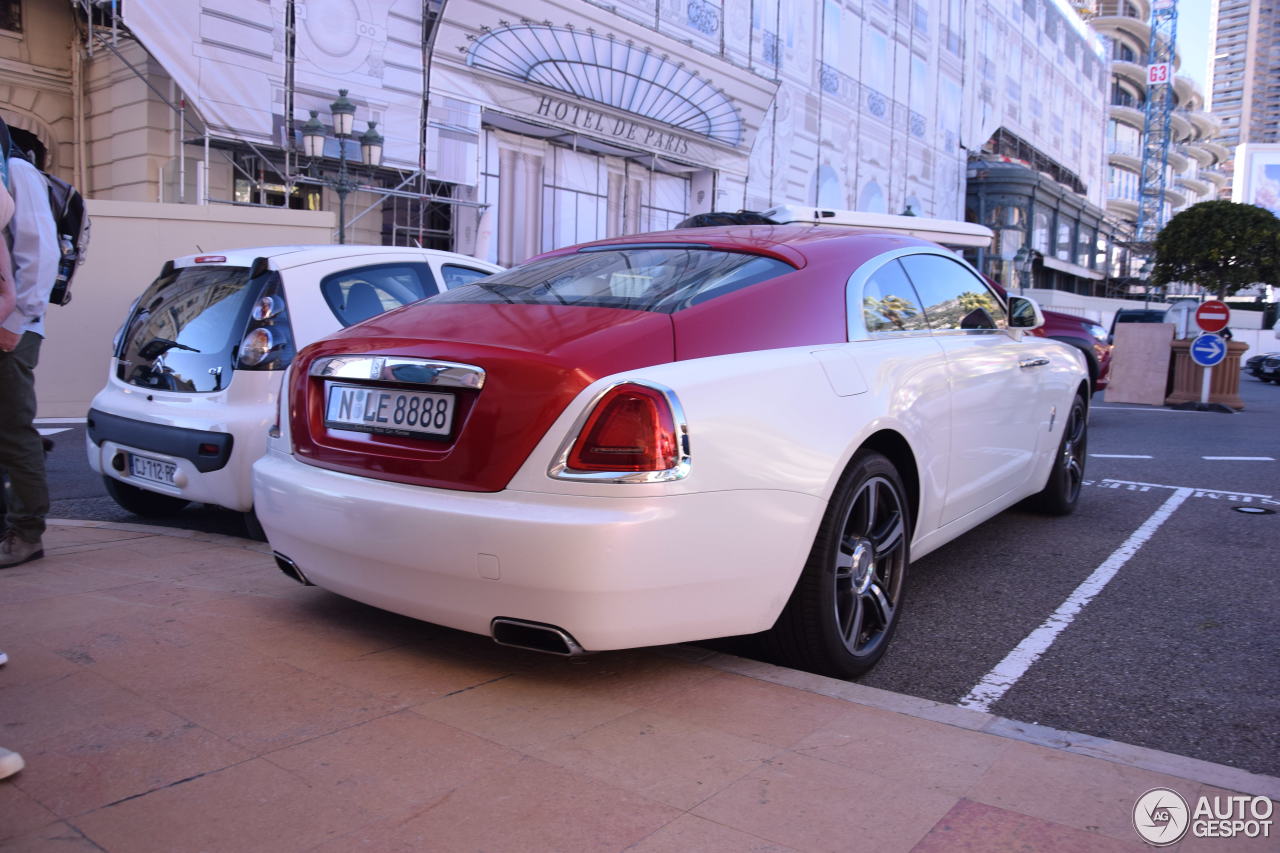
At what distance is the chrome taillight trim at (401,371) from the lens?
273 centimetres

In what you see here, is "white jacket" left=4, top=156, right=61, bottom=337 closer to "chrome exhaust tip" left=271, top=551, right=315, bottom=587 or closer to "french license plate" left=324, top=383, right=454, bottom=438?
"chrome exhaust tip" left=271, top=551, right=315, bottom=587

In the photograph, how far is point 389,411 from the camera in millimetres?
2893

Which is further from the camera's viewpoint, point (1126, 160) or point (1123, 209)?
point (1126, 160)

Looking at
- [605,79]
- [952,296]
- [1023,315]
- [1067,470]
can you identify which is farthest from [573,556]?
[605,79]

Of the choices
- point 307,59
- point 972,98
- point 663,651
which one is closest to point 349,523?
point 663,651

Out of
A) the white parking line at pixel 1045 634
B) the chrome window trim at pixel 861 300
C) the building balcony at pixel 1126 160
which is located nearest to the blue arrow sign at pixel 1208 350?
the white parking line at pixel 1045 634

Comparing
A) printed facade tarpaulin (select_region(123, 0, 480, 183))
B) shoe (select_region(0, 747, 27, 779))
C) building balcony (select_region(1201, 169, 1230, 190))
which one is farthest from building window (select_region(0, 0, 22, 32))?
building balcony (select_region(1201, 169, 1230, 190))

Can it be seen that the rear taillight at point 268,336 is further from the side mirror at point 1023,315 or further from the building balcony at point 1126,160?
the building balcony at point 1126,160

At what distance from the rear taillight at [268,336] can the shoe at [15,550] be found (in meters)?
1.06

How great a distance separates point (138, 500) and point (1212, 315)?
14.6 m

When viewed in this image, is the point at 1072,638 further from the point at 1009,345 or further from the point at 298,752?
the point at 298,752

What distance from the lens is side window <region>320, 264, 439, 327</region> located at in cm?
476

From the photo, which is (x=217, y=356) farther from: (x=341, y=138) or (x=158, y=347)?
(x=341, y=138)

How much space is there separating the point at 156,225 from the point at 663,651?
30.5 feet
